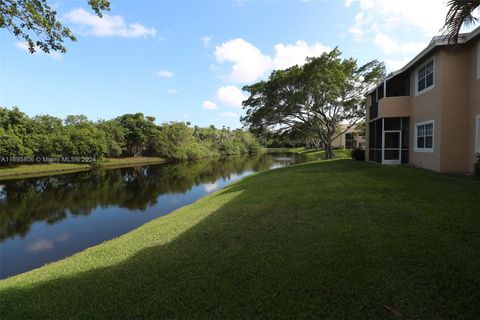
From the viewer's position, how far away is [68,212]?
1439 cm

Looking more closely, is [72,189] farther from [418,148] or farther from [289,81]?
[418,148]

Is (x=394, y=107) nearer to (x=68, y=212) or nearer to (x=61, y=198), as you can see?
(x=68, y=212)

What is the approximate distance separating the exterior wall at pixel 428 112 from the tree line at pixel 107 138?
38.0m

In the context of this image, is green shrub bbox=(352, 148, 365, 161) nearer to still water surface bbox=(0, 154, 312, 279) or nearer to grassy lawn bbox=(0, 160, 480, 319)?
still water surface bbox=(0, 154, 312, 279)

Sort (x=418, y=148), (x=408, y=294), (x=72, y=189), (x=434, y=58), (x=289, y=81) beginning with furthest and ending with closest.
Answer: (x=289, y=81) → (x=72, y=189) → (x=418, y=148) → (x=434, y=58) → (x=408, y=294)

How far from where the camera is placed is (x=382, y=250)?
13.0 ft

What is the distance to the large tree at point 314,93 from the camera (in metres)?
22.1

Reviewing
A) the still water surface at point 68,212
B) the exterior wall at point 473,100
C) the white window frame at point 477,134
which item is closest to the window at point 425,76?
the exterior wall at point 473,100

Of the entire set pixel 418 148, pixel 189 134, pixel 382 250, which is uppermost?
pixel 189 134

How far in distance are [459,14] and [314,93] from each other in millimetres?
17385

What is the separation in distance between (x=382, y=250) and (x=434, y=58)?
11357mm

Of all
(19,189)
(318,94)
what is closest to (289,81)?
(318,94)

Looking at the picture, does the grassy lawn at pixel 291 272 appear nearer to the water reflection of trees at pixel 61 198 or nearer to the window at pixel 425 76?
the window at pixel 425 76

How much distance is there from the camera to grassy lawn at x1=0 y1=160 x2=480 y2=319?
287cm
